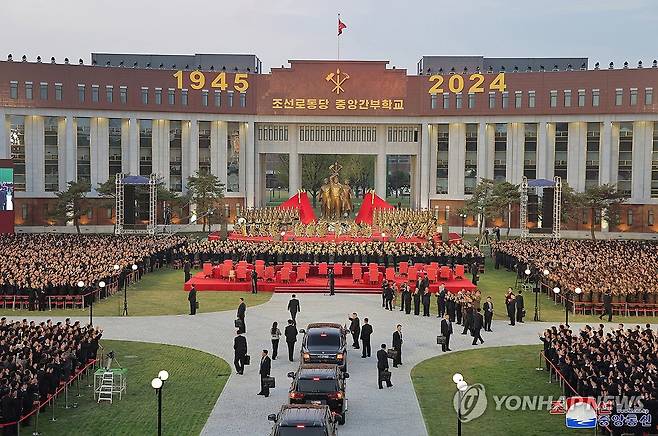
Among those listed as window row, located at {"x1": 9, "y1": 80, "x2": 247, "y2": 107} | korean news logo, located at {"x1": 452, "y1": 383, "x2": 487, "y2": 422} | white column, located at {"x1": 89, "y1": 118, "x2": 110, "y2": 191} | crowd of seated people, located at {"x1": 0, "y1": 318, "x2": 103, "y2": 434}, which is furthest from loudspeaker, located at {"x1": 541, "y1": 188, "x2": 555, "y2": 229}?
white column, located at {"x1": 89, "y1": 118, "x2": 110, "y2": 191}

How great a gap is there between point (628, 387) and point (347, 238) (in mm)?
37414

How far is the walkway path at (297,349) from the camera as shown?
19875 mm

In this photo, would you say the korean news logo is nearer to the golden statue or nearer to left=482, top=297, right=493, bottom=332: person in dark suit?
left=482, top=297, right=493, bottom=332: person in dark suit

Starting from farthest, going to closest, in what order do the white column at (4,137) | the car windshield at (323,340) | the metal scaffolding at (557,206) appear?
the white column at (4,137) → the metal scaffolding at (557,206) → the car windshield at (323,340)

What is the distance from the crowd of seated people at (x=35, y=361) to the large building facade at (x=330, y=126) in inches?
2068

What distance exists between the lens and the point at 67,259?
1684 inches

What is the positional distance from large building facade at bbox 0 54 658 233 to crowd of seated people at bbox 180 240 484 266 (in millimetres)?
30114

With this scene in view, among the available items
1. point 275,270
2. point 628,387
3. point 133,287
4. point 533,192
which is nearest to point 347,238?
point 275,270

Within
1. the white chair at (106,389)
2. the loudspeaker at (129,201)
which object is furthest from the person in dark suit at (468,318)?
the loudspeaker at (129,201)

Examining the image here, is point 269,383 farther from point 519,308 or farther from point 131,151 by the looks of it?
point 131,151

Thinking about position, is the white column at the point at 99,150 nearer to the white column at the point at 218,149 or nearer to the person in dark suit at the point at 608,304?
the white column at the point at 218,149

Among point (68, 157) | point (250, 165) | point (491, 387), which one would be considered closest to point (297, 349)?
point (491, 387)

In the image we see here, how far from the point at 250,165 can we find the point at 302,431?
66.0m

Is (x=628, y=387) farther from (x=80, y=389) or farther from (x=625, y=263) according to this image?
(x=625, y=263)
